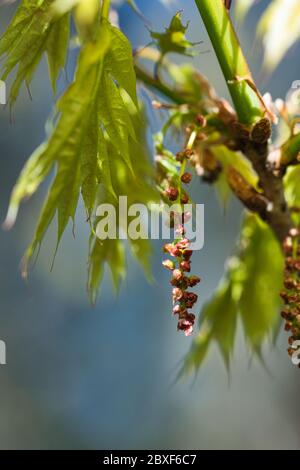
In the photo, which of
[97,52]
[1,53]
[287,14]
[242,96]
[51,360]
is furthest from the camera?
[51,360]

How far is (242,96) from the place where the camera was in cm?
80

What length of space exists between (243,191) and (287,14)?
281mm

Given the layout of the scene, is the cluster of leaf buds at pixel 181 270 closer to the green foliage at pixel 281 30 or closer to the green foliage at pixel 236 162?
the green foliage at pixel 236 162

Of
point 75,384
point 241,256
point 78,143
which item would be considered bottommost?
point 75,384

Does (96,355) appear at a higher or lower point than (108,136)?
lower

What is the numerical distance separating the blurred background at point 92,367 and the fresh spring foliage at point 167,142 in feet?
7.14

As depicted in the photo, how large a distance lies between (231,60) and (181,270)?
0.23 m

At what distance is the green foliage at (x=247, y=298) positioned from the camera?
1079 millimetres

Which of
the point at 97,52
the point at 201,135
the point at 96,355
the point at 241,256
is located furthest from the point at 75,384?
the point at 97,52

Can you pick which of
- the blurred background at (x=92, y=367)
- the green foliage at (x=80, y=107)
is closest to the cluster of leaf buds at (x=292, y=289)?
the green foliage at (x=80, y=107)

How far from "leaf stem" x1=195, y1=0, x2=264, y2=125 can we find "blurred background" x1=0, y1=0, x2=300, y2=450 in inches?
97.0

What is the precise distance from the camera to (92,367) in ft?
12.3

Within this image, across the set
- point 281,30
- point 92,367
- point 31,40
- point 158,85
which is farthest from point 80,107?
point 92,367

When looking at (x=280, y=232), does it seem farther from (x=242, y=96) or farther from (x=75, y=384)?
(x=75, y=384)
